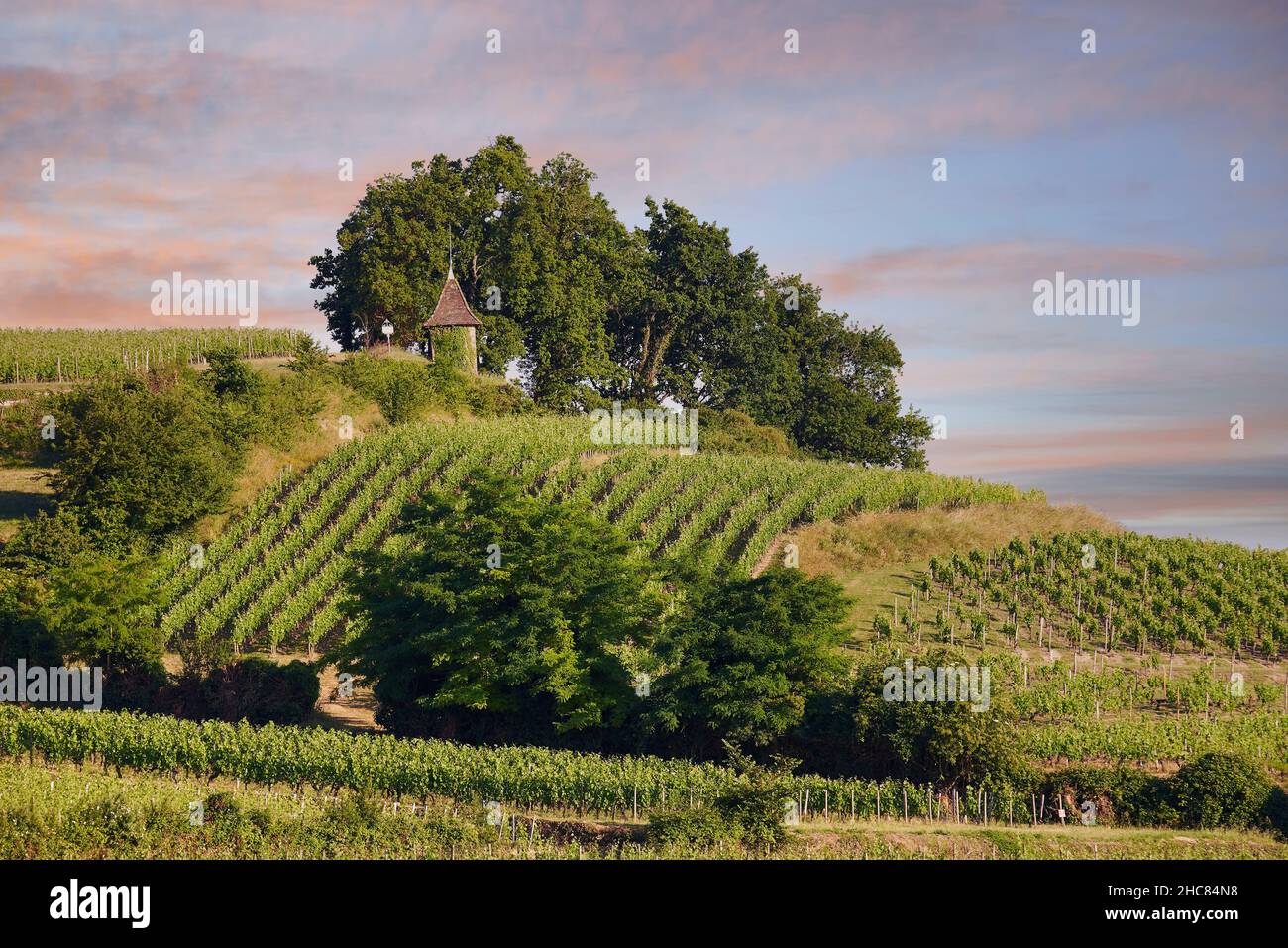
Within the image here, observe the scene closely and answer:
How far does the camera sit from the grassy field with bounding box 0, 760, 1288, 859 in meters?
22.0

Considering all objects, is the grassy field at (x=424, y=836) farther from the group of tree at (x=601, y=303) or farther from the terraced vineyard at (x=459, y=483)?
the group of tree at (x=601, y=303)

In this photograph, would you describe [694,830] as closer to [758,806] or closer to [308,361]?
[758,806]

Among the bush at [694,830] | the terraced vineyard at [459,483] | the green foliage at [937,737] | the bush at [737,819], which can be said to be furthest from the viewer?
the terraced vineyard at [459,483]

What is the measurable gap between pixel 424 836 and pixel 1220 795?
51.1 feet

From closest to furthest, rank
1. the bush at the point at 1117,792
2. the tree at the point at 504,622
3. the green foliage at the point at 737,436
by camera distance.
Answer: the bush at the point at 1117,792
the tree at the point at 504,622
the green foliage at the point at 737,436

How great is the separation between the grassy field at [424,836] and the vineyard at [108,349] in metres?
36.5

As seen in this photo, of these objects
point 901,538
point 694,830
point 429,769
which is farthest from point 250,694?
point 901,538

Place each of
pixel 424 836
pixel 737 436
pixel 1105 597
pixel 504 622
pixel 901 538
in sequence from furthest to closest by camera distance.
A: pixel 737 436 < pixel 901 538 < pixel 1105 597 < pixel 504 622 < pixel 424 836

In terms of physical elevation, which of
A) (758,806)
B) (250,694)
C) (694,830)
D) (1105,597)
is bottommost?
(694,830)

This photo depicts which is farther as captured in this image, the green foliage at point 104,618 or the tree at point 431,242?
the tree at point 431,242

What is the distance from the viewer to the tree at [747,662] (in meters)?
27.8

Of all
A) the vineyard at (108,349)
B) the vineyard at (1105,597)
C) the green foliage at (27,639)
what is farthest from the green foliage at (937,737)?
the vineyard at (108,349)

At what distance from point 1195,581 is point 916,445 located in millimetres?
40256

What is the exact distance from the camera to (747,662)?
2822 centimetres
